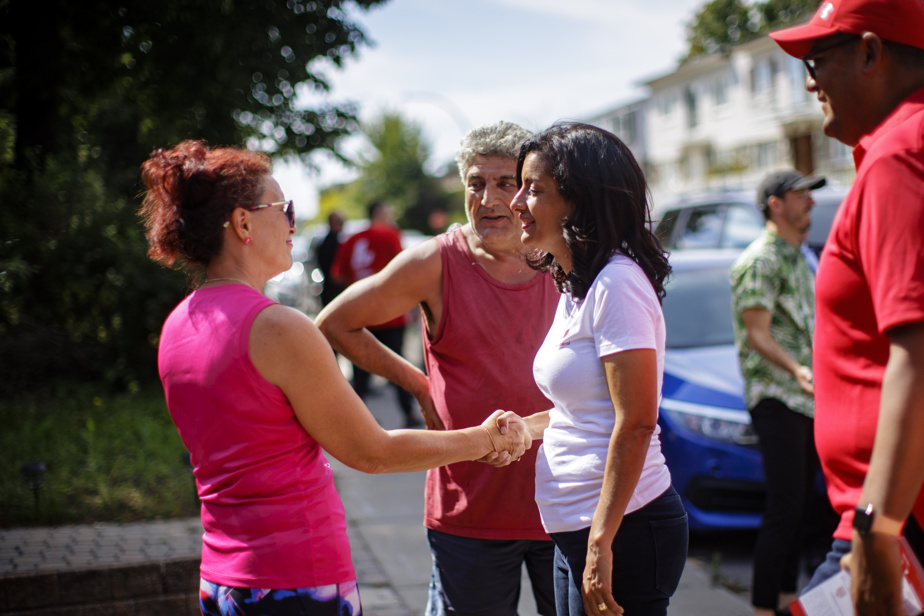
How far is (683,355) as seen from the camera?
555 centimetres

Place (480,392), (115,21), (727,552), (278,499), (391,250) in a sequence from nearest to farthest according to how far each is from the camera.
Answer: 1. (278,499)
2. (480,392)
3. (727,552)
4. (115,21)
5. (391,250)

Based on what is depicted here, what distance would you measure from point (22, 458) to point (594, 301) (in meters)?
5.29

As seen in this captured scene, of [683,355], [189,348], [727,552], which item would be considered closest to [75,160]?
[683,355]

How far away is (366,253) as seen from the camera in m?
9.67

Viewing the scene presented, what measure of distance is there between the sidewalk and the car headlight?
30.9 inches

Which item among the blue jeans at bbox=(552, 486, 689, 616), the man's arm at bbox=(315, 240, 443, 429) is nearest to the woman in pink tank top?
the blue jeans at bbox=(552, 486, 689, 616)

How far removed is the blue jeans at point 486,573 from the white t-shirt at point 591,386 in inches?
25.1

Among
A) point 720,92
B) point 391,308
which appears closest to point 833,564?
point 391,308

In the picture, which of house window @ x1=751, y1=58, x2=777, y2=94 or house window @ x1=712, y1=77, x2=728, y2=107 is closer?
house window @ x1=751, y1=58, x2=777, y2=94

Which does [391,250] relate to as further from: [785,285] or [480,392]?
[480,392]

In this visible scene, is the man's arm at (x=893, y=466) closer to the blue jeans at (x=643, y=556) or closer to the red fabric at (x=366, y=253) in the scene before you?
the blue jeans at (x=643, y=556)

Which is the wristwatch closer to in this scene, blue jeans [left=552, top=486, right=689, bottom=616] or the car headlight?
blue jeans [left=552, top=486, right=689, bottom=616]

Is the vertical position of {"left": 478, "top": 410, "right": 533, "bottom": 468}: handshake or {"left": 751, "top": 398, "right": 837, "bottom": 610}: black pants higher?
{"left": 478, "top": 410, "right": 533, "bottom": 468}: handshake

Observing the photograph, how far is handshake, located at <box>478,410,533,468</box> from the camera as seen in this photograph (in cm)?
241
